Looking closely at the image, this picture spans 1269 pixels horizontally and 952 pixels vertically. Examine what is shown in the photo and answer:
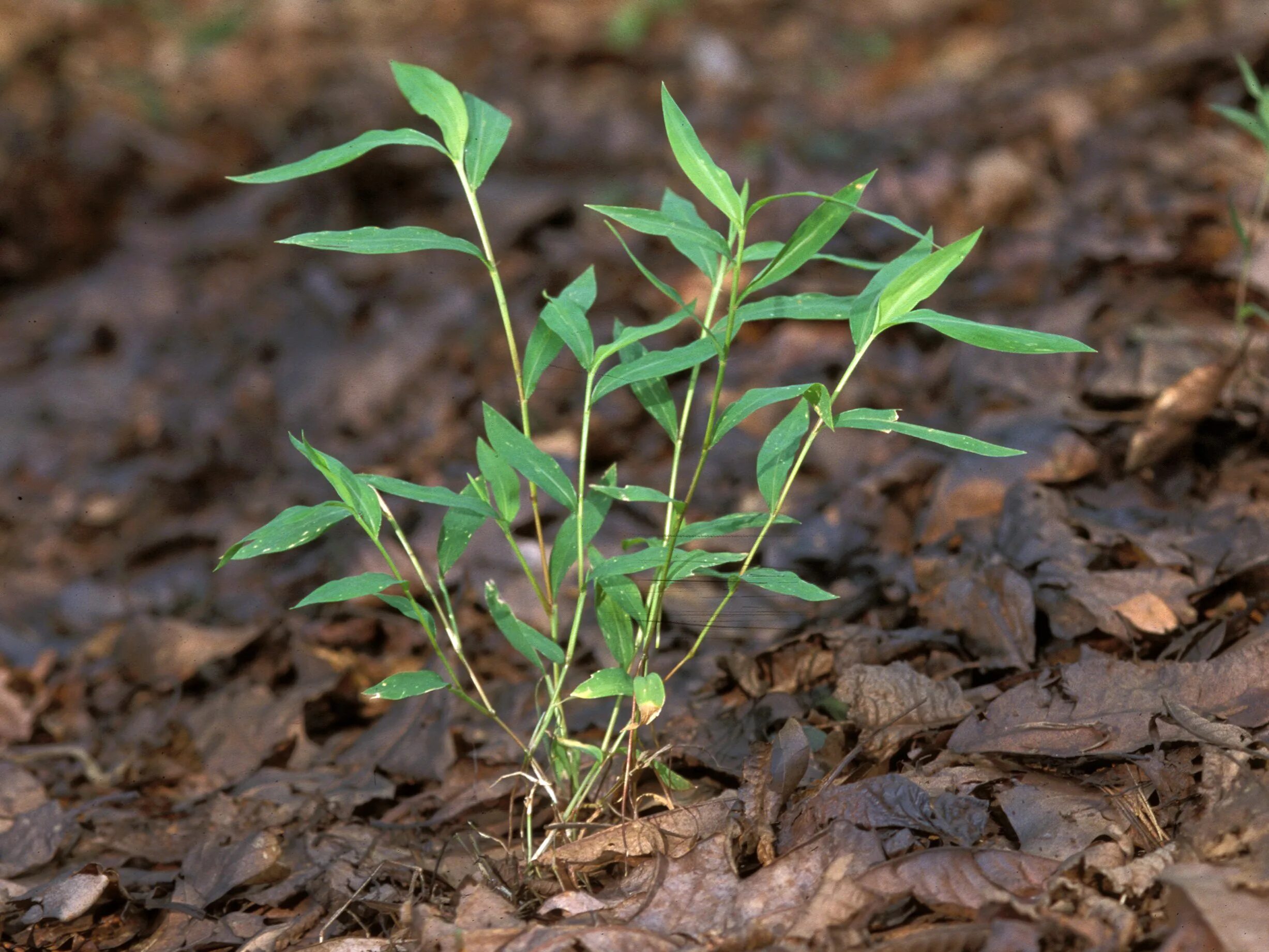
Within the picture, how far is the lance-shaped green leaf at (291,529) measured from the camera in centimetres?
111

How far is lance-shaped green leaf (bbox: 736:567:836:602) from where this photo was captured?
113 cm

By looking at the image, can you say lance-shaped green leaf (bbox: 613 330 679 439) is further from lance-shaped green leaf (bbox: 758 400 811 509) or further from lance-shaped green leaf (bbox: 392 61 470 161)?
lance-shaped green leaf (bbox: 392 61 470 161)

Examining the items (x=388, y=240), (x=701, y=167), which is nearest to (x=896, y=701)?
(x=701, y=167)

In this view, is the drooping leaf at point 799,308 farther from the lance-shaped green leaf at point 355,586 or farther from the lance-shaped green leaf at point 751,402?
the lance-shaped green leaf at point 355,586

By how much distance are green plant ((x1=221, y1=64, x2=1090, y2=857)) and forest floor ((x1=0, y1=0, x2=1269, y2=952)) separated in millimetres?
227

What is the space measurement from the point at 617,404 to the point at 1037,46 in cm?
268

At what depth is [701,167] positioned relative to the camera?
107 cm

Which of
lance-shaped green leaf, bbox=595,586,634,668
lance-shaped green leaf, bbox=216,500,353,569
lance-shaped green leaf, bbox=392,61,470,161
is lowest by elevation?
lance-shaped green leaf, bbox=595,586,634,668

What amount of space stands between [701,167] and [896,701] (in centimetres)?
75

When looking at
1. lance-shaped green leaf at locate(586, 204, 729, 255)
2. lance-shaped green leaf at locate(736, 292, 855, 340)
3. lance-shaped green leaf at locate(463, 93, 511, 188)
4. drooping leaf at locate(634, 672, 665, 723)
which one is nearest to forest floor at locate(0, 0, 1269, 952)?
drooping leaf at locate(634, 672, 665, 723)

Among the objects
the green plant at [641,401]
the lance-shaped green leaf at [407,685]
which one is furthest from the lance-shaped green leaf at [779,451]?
the lance-shaped green leaf at [407,685]

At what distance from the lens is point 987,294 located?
272 centimetres

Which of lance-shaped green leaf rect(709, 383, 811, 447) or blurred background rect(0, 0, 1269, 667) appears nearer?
lance-shaped green leaf rect(709, 383, 811, 447)

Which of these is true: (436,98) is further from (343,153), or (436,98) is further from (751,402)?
(751,402)
